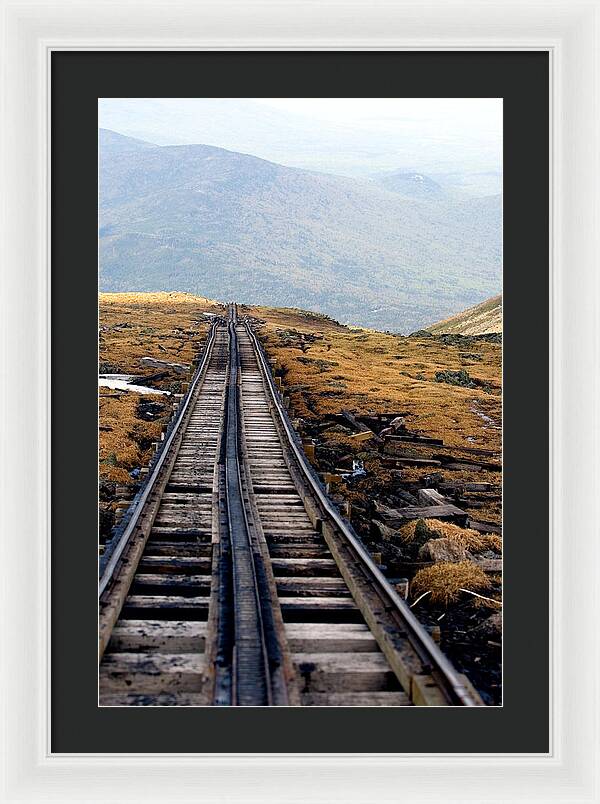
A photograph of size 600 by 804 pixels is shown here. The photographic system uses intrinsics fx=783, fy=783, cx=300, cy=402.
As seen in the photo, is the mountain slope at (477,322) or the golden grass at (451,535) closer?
the golden grass at (451,535)

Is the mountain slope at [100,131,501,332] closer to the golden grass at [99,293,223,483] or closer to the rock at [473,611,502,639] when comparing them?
the golden grass at [99,293,223,483]

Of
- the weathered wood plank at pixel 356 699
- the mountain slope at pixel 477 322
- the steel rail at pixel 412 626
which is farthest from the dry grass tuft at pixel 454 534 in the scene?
the mountain slope at pixel 477 322

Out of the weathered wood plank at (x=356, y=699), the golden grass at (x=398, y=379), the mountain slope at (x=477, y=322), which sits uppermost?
the mountain slope at (x=477, y=322)
